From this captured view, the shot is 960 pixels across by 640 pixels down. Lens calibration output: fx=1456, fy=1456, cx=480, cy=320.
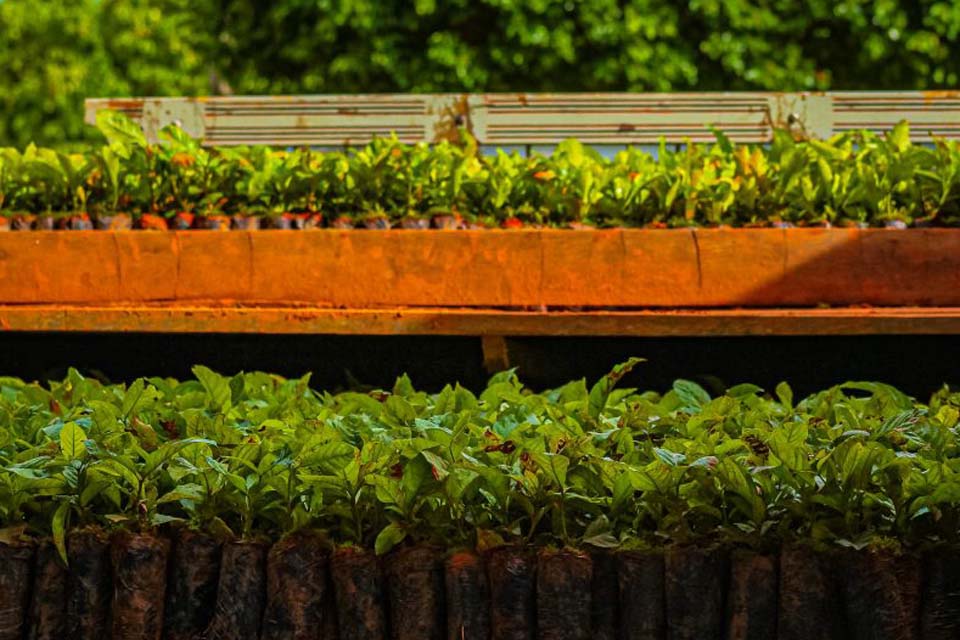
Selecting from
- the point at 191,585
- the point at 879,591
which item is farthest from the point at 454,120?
the point at 879,591

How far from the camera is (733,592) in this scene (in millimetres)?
2926

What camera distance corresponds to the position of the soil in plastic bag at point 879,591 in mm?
2861

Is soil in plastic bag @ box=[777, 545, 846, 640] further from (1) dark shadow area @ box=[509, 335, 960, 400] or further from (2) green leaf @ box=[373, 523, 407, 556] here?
(1) dark shadow area @ box=[509, 335, 960, 400]

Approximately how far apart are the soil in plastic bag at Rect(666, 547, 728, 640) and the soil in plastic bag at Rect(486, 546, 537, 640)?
0.28m

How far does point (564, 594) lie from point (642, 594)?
16 cm

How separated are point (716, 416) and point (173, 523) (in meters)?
1.39

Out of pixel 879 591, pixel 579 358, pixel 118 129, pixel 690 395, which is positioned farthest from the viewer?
pixel 118 129

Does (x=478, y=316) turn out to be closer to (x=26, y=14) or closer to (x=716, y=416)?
(x=716, y=416)

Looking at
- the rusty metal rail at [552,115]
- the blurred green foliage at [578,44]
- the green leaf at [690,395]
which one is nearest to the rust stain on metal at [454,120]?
the rusty metal rail at [552,115]

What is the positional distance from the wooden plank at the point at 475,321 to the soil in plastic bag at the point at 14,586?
6.82 feet

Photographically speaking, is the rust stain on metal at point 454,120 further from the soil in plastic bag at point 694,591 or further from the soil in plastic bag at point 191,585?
the soil in plastic bag at point 694,591

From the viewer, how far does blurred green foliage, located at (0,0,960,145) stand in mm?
13672

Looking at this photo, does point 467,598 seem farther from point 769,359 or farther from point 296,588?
point 769,359

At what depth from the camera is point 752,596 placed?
115 inches
